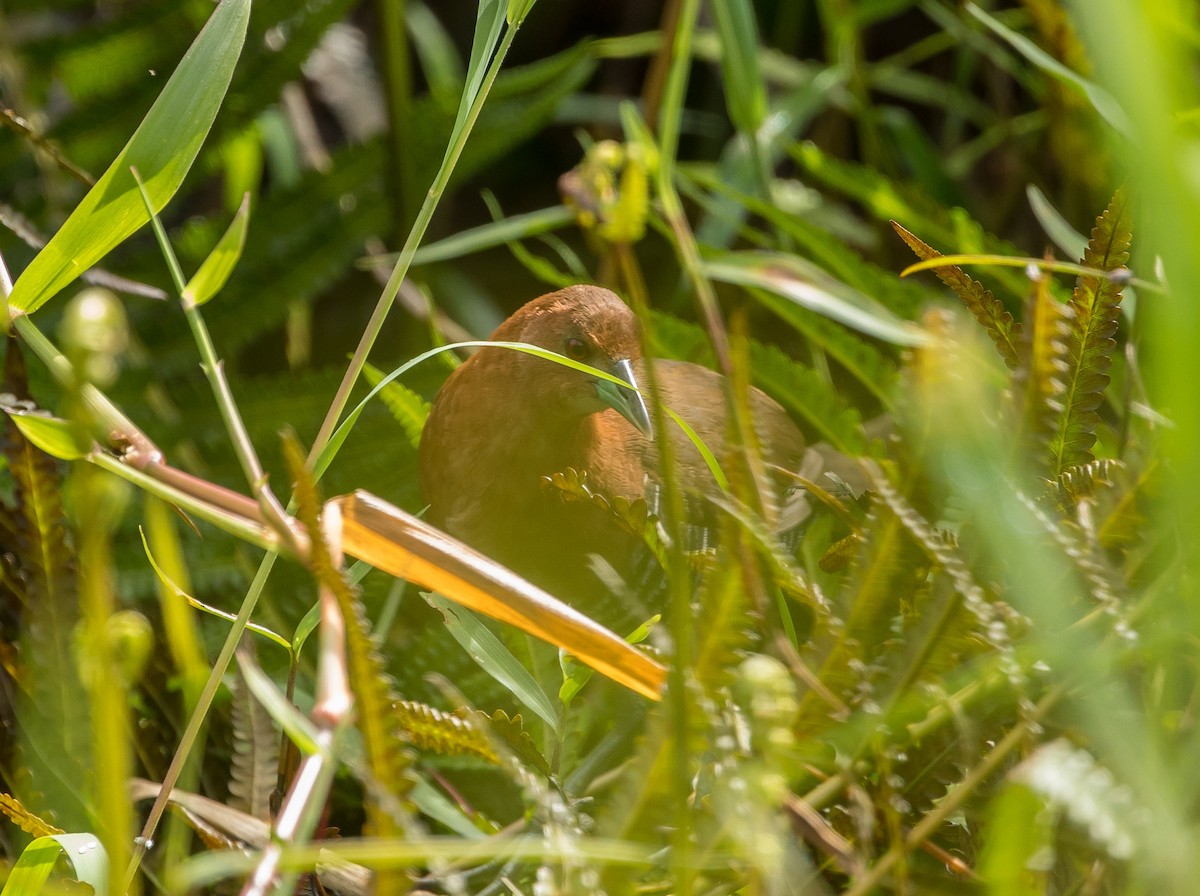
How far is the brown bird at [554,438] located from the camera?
3.46ft

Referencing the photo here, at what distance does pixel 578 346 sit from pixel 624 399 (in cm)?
7

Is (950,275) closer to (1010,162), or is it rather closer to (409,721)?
(409,721)

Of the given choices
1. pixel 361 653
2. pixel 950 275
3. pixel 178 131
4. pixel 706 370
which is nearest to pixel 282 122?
pixel 706 370

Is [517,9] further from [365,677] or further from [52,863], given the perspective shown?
[52,863]

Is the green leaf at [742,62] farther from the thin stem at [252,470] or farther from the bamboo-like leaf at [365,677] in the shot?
the bamboo-like leaf at [365,677]

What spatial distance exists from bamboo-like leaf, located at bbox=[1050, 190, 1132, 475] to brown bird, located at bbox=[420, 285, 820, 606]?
0.43m

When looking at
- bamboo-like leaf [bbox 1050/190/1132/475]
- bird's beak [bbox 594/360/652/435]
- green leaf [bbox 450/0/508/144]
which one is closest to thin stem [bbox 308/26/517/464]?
green leaf [bbox 450/0/508/144]

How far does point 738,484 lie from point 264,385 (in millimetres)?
680

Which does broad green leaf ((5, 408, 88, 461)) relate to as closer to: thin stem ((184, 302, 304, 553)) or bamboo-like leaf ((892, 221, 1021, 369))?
thin stem ((184, 302, 304, 553))

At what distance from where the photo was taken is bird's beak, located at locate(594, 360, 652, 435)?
3.58ft

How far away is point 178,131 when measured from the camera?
668 mm

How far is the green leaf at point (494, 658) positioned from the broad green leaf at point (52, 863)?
20 cm

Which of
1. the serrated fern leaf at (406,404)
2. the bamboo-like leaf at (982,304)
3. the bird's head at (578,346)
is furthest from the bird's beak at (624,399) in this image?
the bamboo-like leaf at (982,304)

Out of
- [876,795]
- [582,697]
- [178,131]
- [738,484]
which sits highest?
[178,131]
